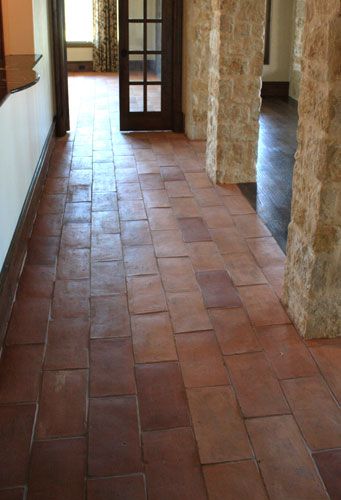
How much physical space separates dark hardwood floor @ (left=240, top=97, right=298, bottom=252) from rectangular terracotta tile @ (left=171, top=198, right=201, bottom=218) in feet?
1.62

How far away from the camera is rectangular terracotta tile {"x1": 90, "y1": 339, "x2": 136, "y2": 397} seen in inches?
111

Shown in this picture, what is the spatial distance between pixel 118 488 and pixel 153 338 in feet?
3.57

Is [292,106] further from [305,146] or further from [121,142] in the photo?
[305,146]

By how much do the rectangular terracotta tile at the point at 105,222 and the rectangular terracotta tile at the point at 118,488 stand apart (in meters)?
2.62

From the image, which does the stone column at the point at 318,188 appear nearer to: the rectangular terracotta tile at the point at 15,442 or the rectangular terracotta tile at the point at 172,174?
the rectangular terracotta tile at the point at 15,442

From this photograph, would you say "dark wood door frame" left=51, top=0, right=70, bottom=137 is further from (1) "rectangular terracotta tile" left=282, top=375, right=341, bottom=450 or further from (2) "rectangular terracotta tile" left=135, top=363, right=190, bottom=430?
(1) "rectangular terracotta tile" left=282, top=375, right=341, bottom=450

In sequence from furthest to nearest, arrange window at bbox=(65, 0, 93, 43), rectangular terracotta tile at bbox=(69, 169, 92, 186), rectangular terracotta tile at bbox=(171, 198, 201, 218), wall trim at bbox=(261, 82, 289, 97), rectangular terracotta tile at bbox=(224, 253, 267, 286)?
1. window at bbox=(65, 0, 93, 43)
2. wall trim at bbox=(261, 82, 289, 97)
3. rectangular terracotta tile at bbox=(69, 169, 92, 186)
4. rectangular terracotta tile at bbox=(171, 198, 201, 218)
5. rectangular terracotta tile at bbox=(224, 253, 267, 286)

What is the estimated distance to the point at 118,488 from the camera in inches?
87.7

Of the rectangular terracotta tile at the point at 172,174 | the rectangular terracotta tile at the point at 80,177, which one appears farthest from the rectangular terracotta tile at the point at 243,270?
the rectangular terracotta tile at the point at 80,177

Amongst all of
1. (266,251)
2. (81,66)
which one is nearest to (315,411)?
(266,251)

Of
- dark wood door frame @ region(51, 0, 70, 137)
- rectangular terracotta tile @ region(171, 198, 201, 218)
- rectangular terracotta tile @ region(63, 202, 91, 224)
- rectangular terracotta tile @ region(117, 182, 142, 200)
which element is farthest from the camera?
dark wood door frame @ region(51, 0, 70, 137)

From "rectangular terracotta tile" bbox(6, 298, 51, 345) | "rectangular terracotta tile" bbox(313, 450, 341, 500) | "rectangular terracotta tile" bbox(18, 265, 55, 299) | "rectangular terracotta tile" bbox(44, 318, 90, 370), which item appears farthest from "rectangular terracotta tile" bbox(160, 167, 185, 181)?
"rectangular terracotta tile" bbox(313, 450, 341, 500)

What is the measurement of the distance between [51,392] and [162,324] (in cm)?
80

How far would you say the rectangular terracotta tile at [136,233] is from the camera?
4.52 metres
